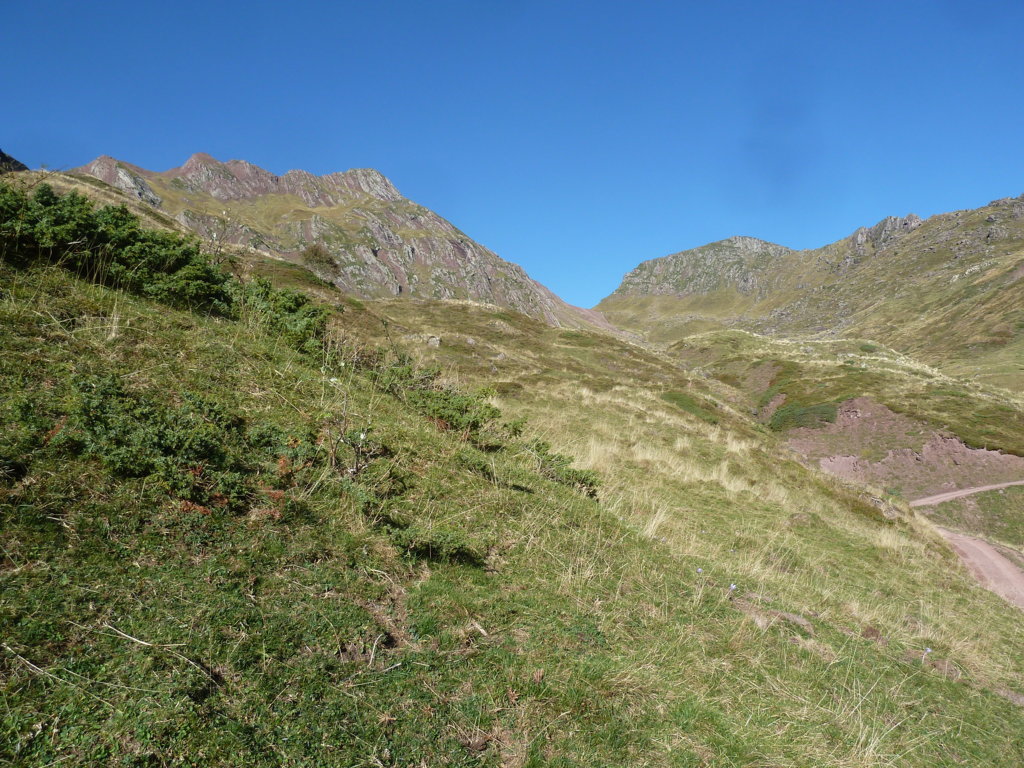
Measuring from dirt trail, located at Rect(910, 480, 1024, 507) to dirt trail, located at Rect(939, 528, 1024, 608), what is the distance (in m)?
5.73

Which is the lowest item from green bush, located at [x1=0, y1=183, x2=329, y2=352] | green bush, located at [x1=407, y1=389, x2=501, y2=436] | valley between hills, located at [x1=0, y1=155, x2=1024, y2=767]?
valley between hills, located at [x1=0, y1=155, x2=1024, y2=767]

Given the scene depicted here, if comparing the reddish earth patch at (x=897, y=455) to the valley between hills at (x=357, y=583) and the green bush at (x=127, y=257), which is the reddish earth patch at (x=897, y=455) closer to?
the valley between hills at (x=357, y=583)

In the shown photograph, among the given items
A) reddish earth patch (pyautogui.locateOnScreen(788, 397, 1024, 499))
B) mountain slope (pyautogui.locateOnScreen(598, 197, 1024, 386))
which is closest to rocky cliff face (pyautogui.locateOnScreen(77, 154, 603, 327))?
mountain slope (pyautogui.locateOnScreen(598, 197, 1024, 386))

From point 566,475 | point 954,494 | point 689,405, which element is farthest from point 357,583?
point 954,494

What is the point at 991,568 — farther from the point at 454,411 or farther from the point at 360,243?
the point at 360,243

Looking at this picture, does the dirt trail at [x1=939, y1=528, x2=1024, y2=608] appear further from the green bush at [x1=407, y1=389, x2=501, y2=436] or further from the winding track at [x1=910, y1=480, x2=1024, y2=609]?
the green bush at [x1=407, y1=389, x2=501, y2=436]

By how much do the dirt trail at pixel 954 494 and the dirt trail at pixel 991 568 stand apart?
5734mm

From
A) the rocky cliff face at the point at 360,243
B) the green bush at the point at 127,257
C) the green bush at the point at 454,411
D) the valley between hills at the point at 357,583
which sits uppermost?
the rocky cliff face at the point at 360,243

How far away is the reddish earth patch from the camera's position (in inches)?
1112

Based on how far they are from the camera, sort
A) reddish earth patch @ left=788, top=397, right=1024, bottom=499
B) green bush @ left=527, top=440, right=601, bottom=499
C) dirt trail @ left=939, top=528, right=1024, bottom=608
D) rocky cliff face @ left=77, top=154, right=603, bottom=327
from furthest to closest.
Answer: rocky cliff face @ left=77, top=154, right=603, bottom=327, reddish earth patch @ left=788, top=397, right=1024, bottom=499, dirt trail @ left=939, top=528, right=1024, bottom=608, green bush @ left=527, top=440, right=601, bottom=499

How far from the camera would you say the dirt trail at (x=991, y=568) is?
14953 mm

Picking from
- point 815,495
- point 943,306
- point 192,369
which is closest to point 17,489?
point 192,369

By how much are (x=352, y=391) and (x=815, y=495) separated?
1752 cm

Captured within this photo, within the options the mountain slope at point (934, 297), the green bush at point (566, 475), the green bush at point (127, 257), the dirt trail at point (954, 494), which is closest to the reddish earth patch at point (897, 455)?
the dirt trail at point (954, 494)
